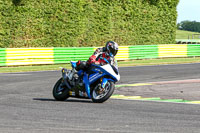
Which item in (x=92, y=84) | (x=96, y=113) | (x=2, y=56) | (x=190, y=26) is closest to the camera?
(x=96, y=113)

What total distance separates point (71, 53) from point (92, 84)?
50.8 feet

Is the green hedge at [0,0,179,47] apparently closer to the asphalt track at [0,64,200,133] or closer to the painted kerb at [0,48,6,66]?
the painted kerb at [0,48,6,66]

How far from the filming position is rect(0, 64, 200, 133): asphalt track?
7254mm

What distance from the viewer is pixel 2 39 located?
25500 millimetres

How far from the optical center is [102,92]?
34.3 feet

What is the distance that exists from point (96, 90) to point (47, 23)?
17727 millimetres

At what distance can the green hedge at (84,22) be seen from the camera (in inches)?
1030

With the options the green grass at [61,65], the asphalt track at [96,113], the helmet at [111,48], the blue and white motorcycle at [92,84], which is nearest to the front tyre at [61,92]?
the blue and white motorcycle at [92,84]

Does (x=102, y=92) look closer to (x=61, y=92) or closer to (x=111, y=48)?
(x=111, y=48)

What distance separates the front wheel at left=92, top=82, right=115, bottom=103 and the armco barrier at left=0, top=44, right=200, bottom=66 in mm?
13728

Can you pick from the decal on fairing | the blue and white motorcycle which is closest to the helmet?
the blue and white motorcycle

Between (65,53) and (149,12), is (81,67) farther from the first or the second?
(149,12)

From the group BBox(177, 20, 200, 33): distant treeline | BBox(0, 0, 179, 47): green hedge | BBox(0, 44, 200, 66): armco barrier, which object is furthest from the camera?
BBox(177, 20, 200, 33): distant treeline

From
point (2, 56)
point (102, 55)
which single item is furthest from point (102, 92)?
point (2, 56)
